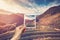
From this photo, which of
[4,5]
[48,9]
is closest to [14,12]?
[4,5]

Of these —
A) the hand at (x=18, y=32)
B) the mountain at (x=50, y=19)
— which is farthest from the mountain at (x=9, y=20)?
the mountain at (x=50, y=19)

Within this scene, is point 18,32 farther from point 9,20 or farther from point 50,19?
point 50,19

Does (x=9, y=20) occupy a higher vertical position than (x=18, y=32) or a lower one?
higher

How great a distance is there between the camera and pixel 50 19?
4.92 feet

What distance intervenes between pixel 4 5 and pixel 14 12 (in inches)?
5.1

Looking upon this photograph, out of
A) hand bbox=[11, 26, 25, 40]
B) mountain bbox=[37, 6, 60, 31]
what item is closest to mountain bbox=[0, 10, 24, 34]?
hand bbox=[11, 26, 25, 40]

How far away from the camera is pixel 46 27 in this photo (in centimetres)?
148

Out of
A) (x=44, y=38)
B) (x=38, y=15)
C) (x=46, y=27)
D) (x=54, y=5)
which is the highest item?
(x=54, y=5)

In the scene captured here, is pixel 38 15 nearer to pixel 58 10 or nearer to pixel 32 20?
pixel 32 20

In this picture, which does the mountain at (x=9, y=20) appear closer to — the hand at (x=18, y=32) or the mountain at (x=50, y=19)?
the hand at (x=18, y=32)

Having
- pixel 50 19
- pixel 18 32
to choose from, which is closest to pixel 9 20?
pixel 18 32

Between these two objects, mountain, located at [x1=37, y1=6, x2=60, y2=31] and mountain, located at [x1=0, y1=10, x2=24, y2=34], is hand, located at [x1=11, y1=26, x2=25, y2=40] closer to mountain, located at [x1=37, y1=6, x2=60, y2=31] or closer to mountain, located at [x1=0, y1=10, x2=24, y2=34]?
mountain, located at [x1=0, y1=10, x2=24, y2=34]

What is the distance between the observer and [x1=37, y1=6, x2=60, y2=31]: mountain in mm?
1486

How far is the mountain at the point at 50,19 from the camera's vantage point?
1.49 meters
